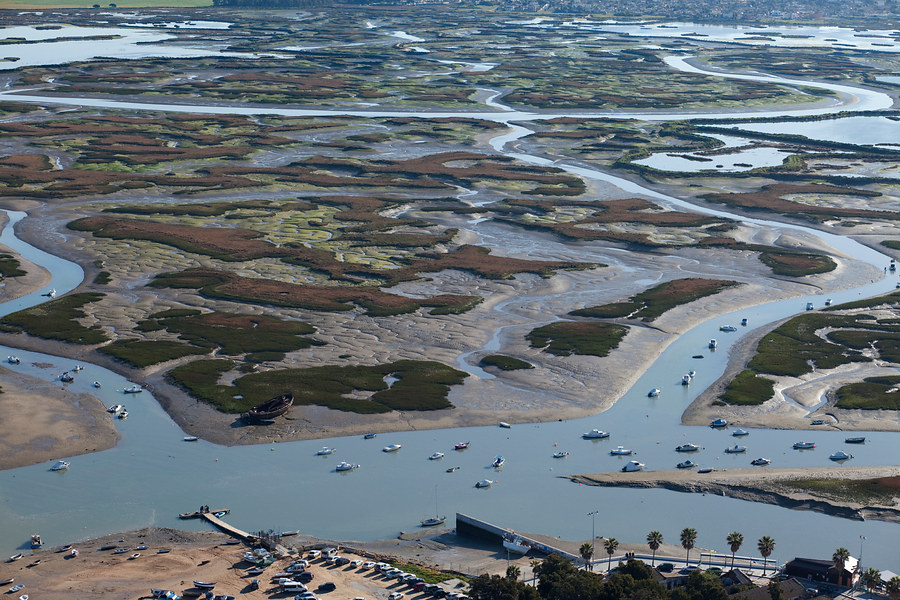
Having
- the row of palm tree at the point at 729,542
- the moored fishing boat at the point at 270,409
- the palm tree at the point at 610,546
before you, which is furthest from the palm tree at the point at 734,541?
the moored fishing boat at the point at 270,409

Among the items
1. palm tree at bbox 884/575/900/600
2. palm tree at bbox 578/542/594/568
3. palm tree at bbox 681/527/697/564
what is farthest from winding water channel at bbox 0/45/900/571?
palm tree at bbox 884/575/900/600

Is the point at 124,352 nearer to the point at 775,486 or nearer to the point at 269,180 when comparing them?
the point at 775,486

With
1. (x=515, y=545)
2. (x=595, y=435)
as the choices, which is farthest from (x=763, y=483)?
(x=515, y=545)

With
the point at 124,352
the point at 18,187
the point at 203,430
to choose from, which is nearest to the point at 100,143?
the point at 18,187

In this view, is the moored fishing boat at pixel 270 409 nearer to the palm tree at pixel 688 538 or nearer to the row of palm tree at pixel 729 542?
the row of palm tree at pixel 729 542

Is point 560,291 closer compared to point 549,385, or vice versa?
point 549,385

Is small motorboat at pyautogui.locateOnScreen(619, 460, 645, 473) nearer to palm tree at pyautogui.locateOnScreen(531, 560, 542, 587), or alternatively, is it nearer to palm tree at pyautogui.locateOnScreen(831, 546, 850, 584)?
palm tree at pyautogui.locateOnScreen(531, 560, 542, 587)
